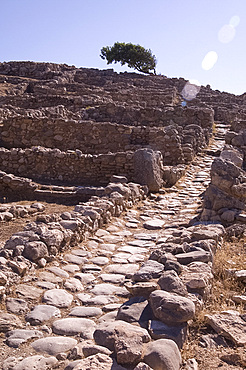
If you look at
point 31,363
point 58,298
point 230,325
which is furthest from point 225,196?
point 31,363

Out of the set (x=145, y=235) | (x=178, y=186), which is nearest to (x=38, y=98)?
(x=178, y=186)

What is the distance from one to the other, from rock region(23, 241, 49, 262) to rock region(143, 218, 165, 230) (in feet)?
9.82

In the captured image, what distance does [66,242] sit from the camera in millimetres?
5340

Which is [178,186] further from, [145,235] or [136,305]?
[136,305]

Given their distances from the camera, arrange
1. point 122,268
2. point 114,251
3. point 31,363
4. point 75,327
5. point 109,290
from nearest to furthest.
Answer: point 31,363 → point 75,327 → point 109,290 → point 122,268 → point 114,251

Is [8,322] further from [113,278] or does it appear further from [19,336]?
[113,278]

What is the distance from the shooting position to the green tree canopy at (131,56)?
187 feet

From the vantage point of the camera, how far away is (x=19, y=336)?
289cm

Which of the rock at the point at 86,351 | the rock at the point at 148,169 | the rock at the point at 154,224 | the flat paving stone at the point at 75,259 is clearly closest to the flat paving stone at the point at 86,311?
the rock at the point at 86,351

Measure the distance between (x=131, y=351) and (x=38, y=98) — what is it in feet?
69.2

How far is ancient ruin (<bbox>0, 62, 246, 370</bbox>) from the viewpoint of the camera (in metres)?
2.70

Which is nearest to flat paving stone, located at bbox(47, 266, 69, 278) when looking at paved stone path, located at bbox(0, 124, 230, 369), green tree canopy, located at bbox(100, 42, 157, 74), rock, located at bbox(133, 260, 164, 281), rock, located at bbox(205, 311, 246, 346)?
paved stone path, located at bbox(0, 124, 230, 369)

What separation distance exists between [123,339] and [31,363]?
675mm

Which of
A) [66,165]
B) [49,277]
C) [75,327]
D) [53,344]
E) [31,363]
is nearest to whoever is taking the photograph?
[31,363]
